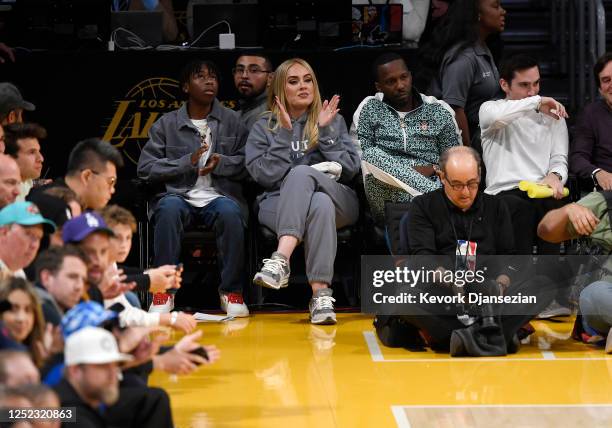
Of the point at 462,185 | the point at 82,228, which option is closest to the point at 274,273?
the point at 462,185

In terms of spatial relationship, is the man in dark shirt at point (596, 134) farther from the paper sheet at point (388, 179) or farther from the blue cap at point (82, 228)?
the blue cap at point (82, 228)

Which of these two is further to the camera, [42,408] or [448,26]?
[448,26]

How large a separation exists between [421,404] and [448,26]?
4002mm

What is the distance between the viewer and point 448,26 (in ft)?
29.5

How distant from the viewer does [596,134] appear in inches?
326

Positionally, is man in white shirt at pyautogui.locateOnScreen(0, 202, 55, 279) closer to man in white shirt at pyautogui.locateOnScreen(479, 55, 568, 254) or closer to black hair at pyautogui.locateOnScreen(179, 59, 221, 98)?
black hair at pyautogui.locateOnScreen(179, 59, 221, 98)

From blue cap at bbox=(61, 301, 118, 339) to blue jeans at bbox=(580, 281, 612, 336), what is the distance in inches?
143

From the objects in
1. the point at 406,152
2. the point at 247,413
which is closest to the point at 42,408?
the point at 247,413

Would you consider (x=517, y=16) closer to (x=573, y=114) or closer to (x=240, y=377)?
(x=573, y=114)

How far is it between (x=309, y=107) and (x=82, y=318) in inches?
183

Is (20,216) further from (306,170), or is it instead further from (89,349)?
(306,170)

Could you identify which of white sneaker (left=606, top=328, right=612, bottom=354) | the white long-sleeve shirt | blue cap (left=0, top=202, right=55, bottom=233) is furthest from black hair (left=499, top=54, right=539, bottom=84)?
blue cap (left=0, top=202, right=55, bottom=233)

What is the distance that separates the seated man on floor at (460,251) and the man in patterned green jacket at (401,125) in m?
1.15

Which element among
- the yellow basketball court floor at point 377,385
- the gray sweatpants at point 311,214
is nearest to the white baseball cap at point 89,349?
the yellow basketball court floor at point 377,385
